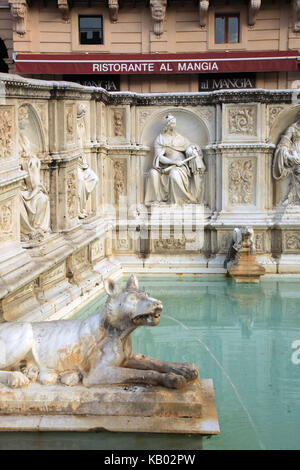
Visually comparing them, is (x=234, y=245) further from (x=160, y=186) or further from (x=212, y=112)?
(x=212, y=112)

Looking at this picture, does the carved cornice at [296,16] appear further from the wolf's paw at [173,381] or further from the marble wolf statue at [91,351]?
the wolf's paw at [173,381]

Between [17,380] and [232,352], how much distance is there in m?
2.49

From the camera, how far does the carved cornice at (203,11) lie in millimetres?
13352

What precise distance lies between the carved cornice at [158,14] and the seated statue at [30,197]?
8101mm

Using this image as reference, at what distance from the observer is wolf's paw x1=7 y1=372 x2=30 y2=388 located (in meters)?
3.90

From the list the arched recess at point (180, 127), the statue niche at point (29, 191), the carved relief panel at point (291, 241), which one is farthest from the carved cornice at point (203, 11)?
the statue niche at point (29, 191)

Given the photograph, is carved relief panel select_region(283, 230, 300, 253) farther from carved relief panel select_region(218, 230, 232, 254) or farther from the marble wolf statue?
the marble wolf statue

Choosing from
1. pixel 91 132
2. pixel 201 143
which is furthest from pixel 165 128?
pixel 91 132

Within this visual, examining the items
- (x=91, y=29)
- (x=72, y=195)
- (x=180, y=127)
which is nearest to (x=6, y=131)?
(x=72, y=195)

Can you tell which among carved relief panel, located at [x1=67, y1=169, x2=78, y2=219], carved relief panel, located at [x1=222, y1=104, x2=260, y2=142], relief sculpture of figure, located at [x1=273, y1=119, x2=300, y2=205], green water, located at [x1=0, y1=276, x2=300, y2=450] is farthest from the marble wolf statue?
relief sculpture of figure, located at [x1=273, y1=119, x2=300, y2=205]

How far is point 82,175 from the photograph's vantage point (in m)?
8.09

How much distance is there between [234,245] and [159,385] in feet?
16.2

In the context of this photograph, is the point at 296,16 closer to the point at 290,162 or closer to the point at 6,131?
the point at 290,162

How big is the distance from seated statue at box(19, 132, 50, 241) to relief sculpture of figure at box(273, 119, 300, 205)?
162 inches
